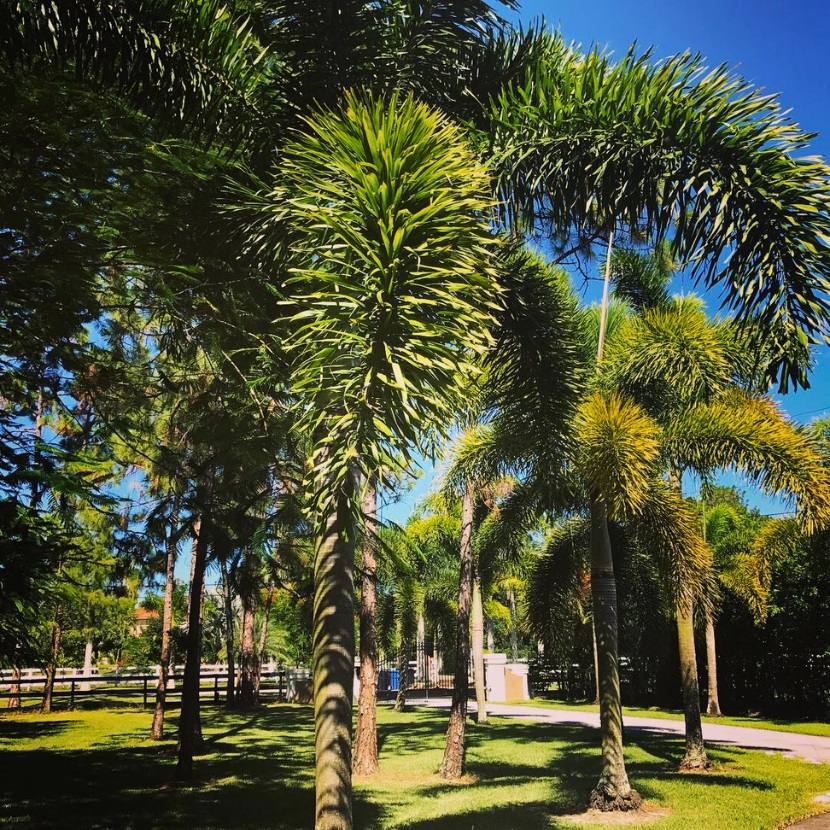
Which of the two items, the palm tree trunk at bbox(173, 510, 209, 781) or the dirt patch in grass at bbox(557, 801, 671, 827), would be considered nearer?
the dirt patch in grass at bbox(557, 801, 671, 827)

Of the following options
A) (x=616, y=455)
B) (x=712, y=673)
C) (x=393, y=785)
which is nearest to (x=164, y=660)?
(x=393, y=785)

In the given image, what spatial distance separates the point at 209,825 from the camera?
9242 millimetres

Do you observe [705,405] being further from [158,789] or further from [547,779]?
[158,789]

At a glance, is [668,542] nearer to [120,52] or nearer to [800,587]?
[120,52]

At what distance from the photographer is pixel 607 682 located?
10.3 m

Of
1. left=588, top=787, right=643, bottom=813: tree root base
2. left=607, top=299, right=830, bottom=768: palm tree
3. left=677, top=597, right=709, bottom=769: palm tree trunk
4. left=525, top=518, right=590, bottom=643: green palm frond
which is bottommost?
left=588, top=787, right=643, bottom=813: tree root base

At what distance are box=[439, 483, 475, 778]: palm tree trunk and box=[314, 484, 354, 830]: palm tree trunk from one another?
955 cm

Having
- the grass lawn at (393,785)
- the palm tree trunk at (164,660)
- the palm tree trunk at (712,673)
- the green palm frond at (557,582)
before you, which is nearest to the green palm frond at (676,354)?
the green palm frond at (557,582)

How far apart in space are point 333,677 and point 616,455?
225 inches

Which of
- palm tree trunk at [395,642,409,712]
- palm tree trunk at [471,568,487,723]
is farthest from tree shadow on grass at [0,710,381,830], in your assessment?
palm tree trunk at [395,642,409,712]

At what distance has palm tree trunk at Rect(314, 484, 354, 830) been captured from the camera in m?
4.11

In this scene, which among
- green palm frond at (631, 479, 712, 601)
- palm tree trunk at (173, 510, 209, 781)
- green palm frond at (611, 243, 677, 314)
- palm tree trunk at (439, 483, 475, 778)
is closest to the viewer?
green palm frond at (631, 479, 712, 601)

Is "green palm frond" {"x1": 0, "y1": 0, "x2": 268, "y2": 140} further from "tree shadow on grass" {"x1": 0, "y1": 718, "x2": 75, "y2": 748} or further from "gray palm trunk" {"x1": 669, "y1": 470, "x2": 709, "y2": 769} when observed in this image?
"tree shadow on grass" {"x1": 0, "y1": 718, "x2": 75, "y2": 748}

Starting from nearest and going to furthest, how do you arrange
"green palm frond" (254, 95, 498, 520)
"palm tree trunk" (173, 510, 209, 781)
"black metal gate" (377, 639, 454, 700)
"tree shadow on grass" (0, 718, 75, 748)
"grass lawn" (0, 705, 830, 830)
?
"green palm frond" (254, 95, 498, 520)
"grass lawn" (0, 705, 830, 830)
"palm tree trunk" (173, 510, 209, 781)
"tree shadow on grass" (0, 718, 75, 748)
"black metal gate" (377, 639, 454, 700)
